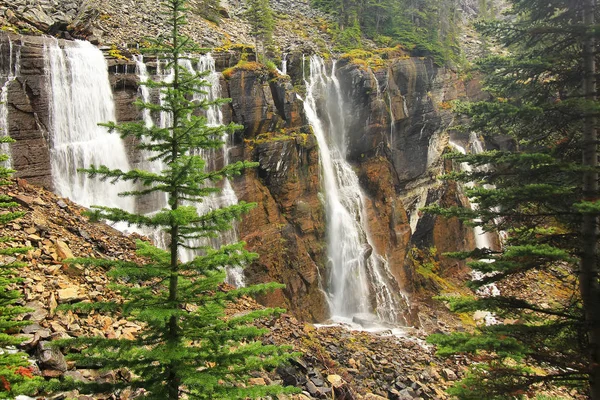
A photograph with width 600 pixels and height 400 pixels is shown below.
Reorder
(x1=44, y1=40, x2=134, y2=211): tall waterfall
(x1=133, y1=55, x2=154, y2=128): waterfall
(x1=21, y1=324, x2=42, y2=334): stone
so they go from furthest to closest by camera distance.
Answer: (x1=133, y1=55, x2=154, y2=128): waterfall < (x1=44, y1=40, x2=134, y2=211): tall waterfall < (x1=21, y1=324, x2=42, y2=334): stone

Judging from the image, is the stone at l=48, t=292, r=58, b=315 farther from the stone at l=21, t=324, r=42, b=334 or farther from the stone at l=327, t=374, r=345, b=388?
the stone at l=327, t=374, r=345, b=388

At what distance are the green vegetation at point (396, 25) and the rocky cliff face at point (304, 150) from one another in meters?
4.23

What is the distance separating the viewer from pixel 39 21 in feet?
75.2

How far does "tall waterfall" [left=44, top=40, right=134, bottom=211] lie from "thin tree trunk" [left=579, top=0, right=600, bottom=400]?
18.4 m

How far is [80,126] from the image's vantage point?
18797 mm

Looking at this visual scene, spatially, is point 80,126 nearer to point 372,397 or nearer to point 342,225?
point 342,225

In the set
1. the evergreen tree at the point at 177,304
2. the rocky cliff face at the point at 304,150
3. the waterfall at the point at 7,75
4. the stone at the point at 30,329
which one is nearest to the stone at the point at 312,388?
the evergreen tree at the point at 177,304

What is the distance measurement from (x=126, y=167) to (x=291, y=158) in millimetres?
9707

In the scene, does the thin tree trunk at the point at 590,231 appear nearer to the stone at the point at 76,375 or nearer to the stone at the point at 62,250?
the stone at the point at 76,375

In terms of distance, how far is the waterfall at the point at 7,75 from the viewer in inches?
645

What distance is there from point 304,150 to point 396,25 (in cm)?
2750

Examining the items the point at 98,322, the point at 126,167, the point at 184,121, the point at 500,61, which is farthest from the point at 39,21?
the point at 500,61

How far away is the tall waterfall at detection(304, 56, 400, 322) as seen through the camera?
80.2ft

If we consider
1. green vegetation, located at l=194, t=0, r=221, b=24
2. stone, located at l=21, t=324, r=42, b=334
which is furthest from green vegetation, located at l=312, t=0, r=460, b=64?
stone, located at l=21, t=324, r=42, b=334
